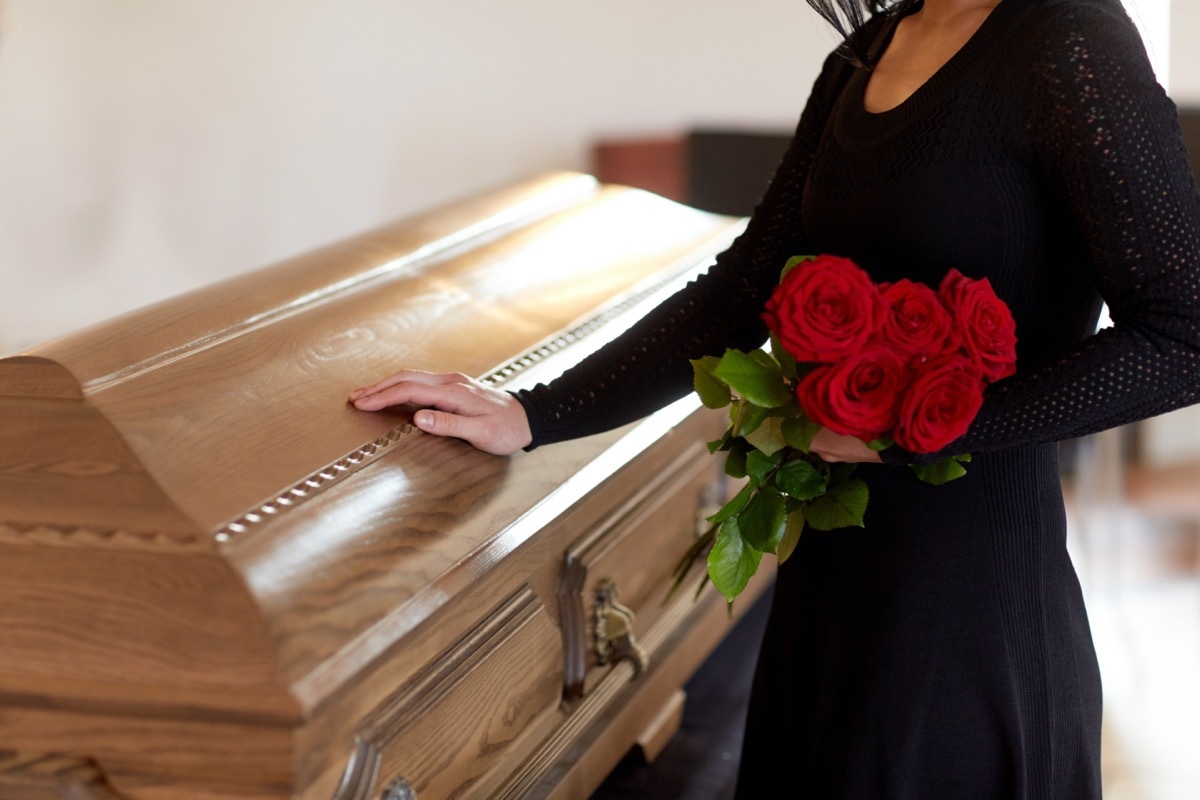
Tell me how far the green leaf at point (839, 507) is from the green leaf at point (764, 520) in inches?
1.4

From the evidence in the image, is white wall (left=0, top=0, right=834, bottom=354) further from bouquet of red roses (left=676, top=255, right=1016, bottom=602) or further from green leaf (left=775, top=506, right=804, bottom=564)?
bouquet of red roses (left=676, top=255, right=1016, bottom=602)

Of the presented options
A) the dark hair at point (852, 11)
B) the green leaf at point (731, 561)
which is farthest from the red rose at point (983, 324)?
the dark hair at point (852, 11)

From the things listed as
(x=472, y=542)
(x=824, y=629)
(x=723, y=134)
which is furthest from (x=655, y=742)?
(x=723, y=134)

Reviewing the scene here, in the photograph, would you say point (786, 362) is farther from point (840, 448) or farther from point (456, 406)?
point (456, 406)

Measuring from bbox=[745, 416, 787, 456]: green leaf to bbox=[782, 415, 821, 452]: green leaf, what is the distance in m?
0.04

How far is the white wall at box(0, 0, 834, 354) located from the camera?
4.86 meters

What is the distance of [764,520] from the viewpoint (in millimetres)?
1438

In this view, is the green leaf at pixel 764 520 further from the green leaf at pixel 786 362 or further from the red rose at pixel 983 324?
the red rose at pixel 983 324

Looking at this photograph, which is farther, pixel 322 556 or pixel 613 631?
pixel 613 631

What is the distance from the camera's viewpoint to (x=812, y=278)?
4.02 ft

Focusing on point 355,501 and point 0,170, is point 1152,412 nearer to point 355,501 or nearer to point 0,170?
point 355,501

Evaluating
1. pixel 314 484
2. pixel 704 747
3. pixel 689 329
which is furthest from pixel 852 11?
pixel 704 747

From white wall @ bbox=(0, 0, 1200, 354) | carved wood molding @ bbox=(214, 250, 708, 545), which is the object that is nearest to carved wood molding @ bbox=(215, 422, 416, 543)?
carved wood molding @ bbox=(214, 250, 708, 545)

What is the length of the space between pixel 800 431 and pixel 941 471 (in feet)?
0.56
